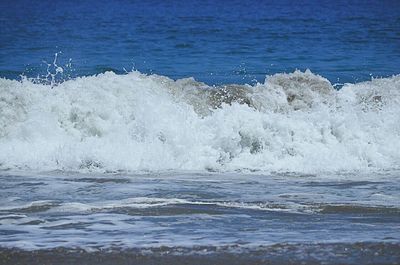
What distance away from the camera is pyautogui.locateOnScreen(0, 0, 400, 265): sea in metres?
5.99

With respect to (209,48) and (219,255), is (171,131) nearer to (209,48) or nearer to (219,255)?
(219,255)

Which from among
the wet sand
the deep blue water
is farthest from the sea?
A: the deep blue water

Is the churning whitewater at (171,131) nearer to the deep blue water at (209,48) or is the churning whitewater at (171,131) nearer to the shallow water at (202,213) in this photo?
the shallow water at (202,213)

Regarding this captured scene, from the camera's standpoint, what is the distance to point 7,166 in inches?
392

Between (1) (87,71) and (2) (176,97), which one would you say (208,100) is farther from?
(1) (87,71)

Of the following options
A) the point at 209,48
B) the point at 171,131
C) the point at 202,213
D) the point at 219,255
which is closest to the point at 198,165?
Result: the point at 171,131

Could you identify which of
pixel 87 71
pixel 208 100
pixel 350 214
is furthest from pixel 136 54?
pixel 350 214

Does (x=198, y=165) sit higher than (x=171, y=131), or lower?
lower

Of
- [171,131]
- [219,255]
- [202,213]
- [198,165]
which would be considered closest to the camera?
[219,255]

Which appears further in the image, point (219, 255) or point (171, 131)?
A: point (171, 131)

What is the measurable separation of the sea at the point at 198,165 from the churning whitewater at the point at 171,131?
0.08 ft

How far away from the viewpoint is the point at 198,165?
10414mm

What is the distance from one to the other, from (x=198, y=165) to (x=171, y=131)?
112 cm

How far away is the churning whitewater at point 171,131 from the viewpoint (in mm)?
10430
